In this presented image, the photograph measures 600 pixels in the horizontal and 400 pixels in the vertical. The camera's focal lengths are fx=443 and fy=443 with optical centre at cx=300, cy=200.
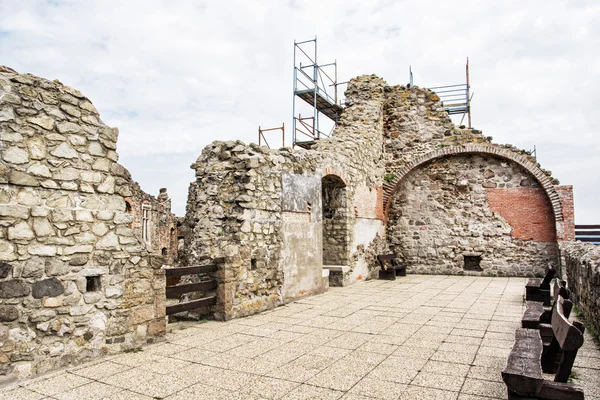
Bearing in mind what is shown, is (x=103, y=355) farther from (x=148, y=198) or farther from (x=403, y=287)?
(x=148, y=198)

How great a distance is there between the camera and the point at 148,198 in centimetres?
1741

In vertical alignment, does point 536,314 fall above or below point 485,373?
above

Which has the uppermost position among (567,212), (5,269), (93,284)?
(567,212)

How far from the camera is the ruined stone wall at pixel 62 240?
390cm

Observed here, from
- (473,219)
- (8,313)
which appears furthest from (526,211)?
(8,313)

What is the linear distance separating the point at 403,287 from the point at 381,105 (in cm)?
611

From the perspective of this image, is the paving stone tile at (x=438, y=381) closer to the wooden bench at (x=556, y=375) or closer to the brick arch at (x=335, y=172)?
the wooden bench at (x=556, y=375)

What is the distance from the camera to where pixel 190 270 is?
603 cm

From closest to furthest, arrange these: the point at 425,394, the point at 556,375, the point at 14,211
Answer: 1. the point at 556,375
2. the point at 425,394
3. the point at 14,211

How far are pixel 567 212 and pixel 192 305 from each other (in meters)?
10.3

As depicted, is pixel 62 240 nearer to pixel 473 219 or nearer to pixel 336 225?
pixel 336 225

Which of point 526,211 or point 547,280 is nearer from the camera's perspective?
point 547,280

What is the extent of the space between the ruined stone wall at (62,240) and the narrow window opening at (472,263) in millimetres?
10190

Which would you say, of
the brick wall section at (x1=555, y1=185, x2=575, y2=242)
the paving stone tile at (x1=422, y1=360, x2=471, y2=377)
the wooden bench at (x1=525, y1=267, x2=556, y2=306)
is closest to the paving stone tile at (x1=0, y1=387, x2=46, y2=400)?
the paving stone tile at (x1=422, y1=360, x2=471, y2=377)
